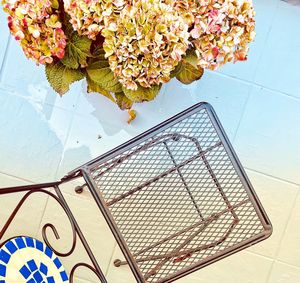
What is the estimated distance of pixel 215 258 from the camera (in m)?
1.72

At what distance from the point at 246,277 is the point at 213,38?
4.18ft

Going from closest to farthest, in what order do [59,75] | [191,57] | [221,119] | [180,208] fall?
[191,57]
[59,75]
[180,208]
[221,119]

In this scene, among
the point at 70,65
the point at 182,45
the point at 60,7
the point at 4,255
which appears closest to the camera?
the point at 182,45

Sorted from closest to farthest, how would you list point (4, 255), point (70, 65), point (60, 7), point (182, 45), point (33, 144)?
point (182, 45)
point (60, 7)
point (70, 65)
point (4, 255)
point (33, 144)

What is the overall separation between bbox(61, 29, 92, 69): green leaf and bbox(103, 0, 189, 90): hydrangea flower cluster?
0.16m

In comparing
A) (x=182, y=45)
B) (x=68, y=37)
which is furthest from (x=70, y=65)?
(x=182, y=45)

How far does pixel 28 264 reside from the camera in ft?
7.12

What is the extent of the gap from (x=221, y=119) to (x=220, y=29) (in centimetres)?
91

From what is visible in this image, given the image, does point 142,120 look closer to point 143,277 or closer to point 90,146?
point 90,146

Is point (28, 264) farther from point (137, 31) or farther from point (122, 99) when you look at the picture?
point (137, 31)

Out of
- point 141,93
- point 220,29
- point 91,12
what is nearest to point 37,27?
point 91,12

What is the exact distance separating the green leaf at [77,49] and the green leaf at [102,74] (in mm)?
53

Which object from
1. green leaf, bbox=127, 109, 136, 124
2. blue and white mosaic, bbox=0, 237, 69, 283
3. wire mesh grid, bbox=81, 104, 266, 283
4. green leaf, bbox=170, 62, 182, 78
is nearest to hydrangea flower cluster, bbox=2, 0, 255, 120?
green leaf, bbox=170, 62, 182, 78

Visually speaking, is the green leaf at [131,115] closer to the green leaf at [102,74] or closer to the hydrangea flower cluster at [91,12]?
the green leaf at [102,74]
